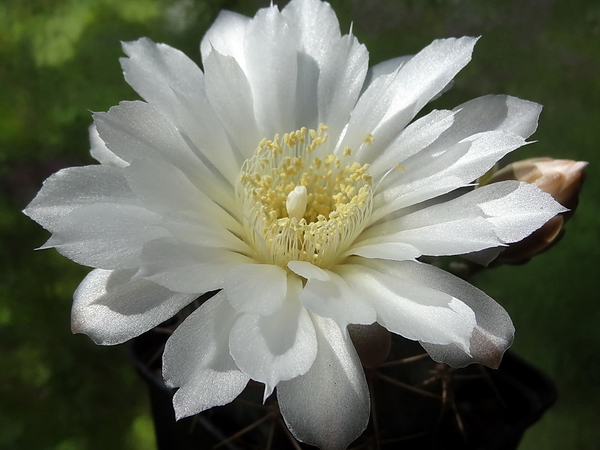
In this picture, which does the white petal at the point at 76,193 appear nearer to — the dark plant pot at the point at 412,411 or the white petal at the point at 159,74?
the white petal at the point at 159,74

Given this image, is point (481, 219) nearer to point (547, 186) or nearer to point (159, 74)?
point (547, 186)

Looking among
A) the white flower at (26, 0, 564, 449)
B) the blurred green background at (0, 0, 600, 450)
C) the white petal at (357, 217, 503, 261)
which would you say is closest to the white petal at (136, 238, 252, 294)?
the white flower at (26, 0, 564, 449)

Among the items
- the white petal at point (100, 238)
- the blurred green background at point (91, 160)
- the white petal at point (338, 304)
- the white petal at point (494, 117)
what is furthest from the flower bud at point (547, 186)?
the blurred green background at point (91, 160)

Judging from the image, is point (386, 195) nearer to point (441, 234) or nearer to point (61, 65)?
point (441, 234)

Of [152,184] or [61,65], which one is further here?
[61,65]

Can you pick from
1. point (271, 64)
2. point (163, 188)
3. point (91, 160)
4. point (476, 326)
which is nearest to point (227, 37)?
point (271, 64)

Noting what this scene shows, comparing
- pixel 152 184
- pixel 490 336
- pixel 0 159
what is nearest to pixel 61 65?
pixel 0 159
